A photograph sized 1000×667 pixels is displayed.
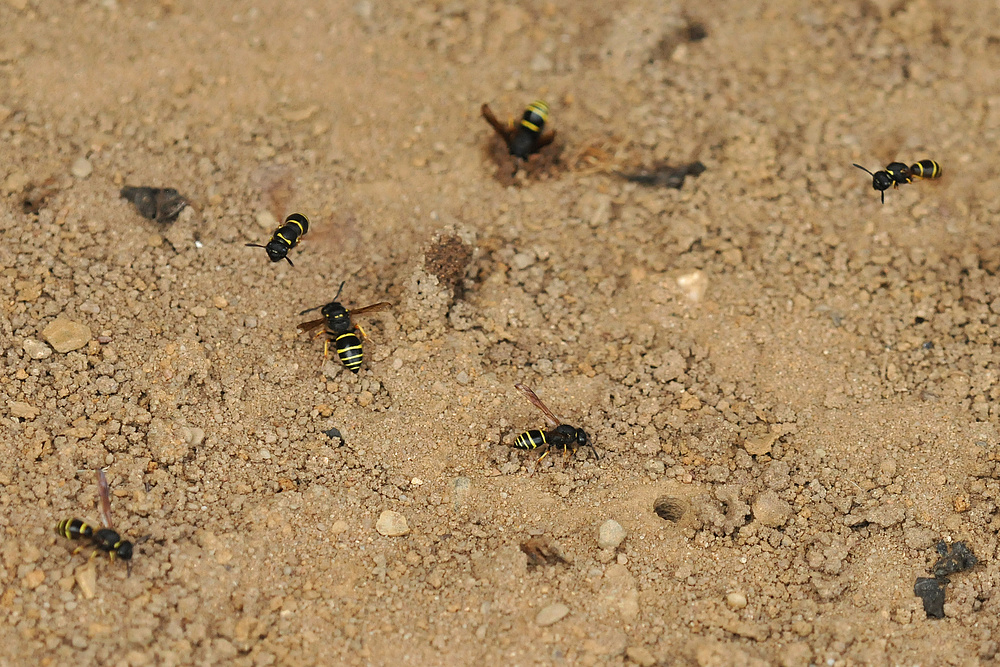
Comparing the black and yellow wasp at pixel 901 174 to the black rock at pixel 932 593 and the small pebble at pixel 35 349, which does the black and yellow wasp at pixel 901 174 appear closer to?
the black rock at pixel 932 593

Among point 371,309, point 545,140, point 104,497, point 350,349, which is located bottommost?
point 104,497

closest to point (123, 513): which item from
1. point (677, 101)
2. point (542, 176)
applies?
point (542, 176)

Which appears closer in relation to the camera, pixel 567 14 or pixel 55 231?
pixel 55 231

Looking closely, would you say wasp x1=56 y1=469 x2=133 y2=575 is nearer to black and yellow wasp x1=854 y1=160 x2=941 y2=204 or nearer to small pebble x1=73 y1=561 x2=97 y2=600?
small pebble x1=73 y1=561 x2=97 y2=600

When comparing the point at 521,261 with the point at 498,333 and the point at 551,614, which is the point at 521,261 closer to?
the point at 498,333

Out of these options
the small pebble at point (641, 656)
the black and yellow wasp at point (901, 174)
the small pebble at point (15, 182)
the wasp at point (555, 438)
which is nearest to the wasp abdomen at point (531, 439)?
the wasp at point (555, 438)

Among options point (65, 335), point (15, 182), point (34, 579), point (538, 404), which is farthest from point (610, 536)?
point (15, 182)

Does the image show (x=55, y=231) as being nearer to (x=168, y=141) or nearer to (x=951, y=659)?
(x=168, y=141)
